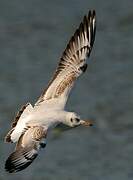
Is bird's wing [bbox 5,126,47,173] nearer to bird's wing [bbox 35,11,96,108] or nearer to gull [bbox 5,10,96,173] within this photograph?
gull [bbox 5,10,96,173]

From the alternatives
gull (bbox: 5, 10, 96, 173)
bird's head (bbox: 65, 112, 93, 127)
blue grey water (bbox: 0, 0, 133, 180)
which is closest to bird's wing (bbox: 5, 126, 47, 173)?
gull (bbox: 5, 10, 96, 173)

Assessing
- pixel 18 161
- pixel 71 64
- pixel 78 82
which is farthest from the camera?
pixel 78 82

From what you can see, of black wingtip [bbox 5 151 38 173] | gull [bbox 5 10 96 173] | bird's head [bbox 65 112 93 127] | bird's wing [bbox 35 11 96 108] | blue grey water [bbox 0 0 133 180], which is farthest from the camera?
blue grey water [bbox 0 0 133 180]

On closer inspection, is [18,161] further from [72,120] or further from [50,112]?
[72,120]

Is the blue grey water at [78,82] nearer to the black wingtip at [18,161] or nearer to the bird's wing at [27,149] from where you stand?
the bird's wing at [27,149]

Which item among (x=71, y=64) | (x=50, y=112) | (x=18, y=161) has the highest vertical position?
(x=71, y=64)

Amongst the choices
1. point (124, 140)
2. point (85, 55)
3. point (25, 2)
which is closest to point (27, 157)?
point (85, 55)

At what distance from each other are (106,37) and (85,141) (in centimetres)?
574

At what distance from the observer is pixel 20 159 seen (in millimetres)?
14305

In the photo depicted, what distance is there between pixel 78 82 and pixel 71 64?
813 cm

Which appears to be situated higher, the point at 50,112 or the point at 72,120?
the point at 50,112

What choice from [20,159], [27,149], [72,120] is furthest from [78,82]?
[20,159]

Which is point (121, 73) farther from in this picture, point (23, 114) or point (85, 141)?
point (23, 114)

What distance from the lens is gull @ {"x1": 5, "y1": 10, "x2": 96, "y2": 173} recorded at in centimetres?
1445
